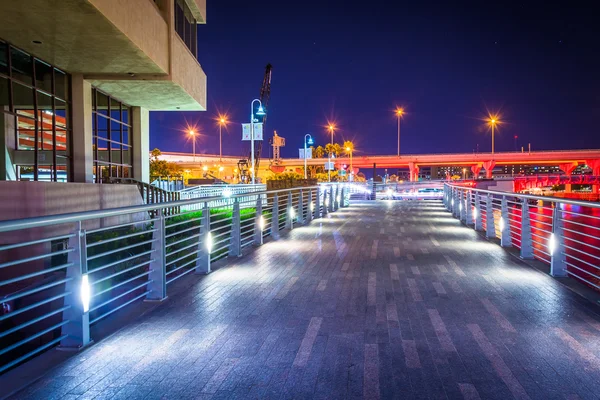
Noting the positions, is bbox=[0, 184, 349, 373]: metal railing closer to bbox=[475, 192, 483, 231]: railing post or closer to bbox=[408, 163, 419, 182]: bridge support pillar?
bbox=[475, 192, 483, 231]: railing post

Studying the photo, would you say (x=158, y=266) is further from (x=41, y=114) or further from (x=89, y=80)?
(x=89, y=80)

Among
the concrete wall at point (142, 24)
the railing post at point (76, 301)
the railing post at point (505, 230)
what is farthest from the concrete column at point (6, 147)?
the railing post at point (505, 230)

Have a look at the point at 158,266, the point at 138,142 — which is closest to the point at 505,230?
the point at 158,266

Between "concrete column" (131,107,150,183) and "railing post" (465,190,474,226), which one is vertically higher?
"concrete column" (131,107,150,183)

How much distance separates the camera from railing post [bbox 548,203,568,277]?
7.01 m

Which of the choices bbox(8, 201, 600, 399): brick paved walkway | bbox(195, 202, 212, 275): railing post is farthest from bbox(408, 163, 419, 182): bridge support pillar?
bbox(195, 202, 212, 275): railing post

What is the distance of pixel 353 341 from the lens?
14.3 feet

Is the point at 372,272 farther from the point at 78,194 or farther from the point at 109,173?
the point at 109,173

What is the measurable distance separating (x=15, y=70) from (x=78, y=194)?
4171 mm

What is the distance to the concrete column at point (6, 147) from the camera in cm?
1529

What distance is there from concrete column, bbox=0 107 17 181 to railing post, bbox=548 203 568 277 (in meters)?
15.2

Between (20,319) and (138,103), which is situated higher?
(138,103)

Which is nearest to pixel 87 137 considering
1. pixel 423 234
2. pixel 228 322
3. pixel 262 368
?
pixel 423 234

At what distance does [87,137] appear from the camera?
660 inches
